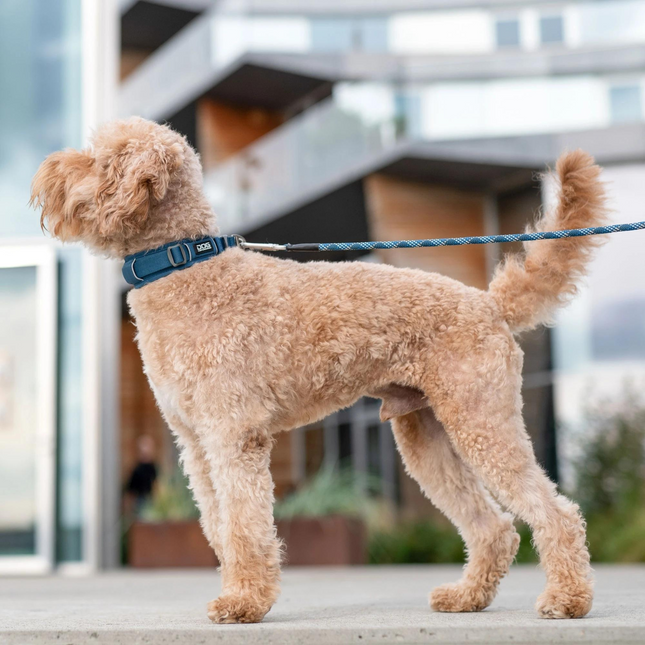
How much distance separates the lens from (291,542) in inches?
344

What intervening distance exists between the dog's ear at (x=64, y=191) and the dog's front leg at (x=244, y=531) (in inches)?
39.0

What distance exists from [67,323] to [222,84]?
352 inches

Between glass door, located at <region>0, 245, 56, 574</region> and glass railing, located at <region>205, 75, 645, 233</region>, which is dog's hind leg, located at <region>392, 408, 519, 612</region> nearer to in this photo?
glass door, located at <region>0, 245, 56, 574</region>

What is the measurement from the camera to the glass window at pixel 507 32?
42.5ft

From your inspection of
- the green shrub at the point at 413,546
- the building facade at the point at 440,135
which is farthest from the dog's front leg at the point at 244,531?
the building facade at the point at 440,135

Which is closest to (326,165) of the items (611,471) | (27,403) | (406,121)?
(406,121)

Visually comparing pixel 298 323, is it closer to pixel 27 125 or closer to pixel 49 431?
pixel 49 431

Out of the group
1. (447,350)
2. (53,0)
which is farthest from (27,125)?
(447,350)

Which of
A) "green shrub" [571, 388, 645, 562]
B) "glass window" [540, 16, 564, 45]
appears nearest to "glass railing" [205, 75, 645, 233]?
"glass window" [540, 16, 564, 45]

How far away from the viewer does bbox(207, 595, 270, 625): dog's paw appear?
2986mm

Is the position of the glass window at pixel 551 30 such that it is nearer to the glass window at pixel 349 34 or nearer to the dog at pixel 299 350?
the glass window at pixel 349 34

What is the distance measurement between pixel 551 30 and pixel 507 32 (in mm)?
667

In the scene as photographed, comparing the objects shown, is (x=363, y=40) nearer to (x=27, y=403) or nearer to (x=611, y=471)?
(x=611, y=471)

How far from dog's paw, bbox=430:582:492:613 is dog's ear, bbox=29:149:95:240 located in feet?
6.91
